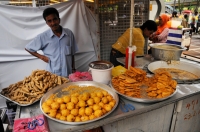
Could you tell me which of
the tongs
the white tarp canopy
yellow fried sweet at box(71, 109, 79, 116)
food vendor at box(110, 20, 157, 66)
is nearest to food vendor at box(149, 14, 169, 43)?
food vendor at box(110, 20, 157, 66)

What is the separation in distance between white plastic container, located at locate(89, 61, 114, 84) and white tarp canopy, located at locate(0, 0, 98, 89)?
7.27ft

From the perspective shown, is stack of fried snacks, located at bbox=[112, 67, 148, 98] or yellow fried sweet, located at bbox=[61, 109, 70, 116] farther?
stack of fried snacks, located at bbox=[112, 67, 148, 98]

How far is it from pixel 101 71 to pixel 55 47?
1.25m

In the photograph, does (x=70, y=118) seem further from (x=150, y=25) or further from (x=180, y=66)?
(x=150, y=25)

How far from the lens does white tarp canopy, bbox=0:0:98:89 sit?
10.1 feet

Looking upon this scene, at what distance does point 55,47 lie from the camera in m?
2.49

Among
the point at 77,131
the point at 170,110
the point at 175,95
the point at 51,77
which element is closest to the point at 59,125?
the point at 77,131

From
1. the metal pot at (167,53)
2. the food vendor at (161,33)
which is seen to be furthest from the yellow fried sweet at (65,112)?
the food vendor at (161,33)

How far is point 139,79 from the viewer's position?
164 centimetres

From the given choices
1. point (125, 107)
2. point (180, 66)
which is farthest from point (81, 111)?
point (180, 66)

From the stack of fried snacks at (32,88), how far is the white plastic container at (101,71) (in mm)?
384

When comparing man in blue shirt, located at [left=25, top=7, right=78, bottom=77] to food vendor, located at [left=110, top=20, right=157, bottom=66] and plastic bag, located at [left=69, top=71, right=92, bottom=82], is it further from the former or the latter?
food vendor, located at [left=110, top=20, right=157, bottom=66]

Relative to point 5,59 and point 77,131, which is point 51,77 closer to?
point 77,131

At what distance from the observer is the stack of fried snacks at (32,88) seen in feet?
4.63
